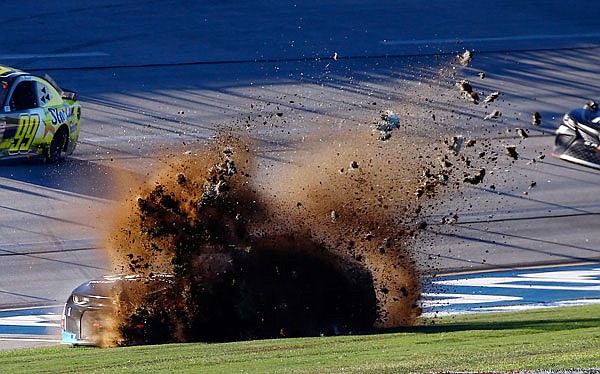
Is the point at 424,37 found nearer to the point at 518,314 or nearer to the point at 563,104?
the point at 563,104

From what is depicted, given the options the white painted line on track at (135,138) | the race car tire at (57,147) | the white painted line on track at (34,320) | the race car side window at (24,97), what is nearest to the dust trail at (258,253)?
the white painted line on track at (34,320)

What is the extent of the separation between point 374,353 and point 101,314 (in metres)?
3.32

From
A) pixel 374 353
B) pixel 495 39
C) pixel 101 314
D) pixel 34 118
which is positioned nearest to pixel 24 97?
pixel 34 118

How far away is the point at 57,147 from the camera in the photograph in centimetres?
2050

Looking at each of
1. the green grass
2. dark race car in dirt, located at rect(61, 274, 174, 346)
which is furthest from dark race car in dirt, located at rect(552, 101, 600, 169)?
dark race car in dirt, located at rect(61, 274, 174, 346)

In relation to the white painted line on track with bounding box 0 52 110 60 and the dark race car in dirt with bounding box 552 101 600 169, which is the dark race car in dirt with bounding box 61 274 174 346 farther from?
the white painted line on track with bounding box 0 52 110 60

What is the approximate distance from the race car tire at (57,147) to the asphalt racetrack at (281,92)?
0.18 meters

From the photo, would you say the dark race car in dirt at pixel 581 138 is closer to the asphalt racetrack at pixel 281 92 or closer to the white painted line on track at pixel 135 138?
the asphalt racetrack at pixel 281 92

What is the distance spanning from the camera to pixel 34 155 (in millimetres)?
20219

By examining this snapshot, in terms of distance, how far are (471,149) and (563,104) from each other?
455cm

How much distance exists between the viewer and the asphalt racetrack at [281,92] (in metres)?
17.5

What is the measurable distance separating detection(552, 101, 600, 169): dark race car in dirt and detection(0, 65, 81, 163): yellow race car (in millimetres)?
8912

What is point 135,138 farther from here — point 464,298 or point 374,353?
point 374,353

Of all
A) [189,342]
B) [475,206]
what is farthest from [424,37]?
[189,342]
